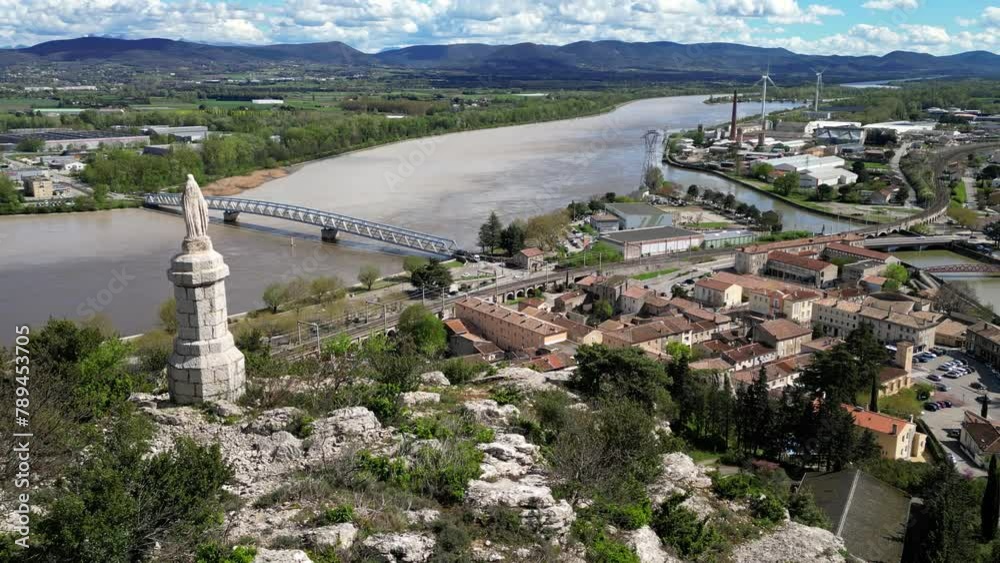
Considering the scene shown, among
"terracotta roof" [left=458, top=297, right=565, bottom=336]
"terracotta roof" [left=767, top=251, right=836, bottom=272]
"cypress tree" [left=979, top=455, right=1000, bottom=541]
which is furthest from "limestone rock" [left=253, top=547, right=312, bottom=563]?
"terracotta roof" [left=767, top=251, right=836, bottom=272]

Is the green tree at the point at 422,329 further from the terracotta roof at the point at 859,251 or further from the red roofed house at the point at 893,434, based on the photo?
the terracotta roof at the point at 859,251

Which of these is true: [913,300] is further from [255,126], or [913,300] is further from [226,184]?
[255,126]

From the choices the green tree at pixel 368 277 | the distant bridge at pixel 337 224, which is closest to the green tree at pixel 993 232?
the distant bridge at pixel 337 224

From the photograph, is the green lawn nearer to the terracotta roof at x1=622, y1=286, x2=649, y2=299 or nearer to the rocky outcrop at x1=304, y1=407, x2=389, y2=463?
the terracotta roof at x1=622, y1=286, x2=649, y2=299

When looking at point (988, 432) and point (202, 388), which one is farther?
point (988, 432)

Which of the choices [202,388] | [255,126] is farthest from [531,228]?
[255,126]
